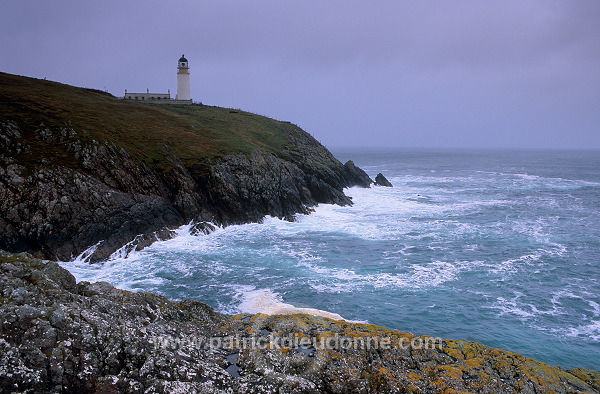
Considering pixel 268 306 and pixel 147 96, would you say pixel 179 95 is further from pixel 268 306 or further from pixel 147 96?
pixel 268 306

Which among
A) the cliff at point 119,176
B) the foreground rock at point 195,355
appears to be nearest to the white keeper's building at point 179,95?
the cliff at point 119,176

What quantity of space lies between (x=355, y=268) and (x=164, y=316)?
18262 mm

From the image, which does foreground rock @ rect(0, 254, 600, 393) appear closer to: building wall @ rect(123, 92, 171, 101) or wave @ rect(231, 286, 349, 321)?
wave @ rect(231, 286, 349, 321)

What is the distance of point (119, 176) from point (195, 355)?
29096 mm

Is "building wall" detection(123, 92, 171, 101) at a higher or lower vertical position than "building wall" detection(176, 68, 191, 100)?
lower

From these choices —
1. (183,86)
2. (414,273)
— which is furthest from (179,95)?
(414,273)

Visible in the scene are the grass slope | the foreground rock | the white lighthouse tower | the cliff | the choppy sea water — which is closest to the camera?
the foreground rock

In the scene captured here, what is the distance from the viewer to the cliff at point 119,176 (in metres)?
30.3

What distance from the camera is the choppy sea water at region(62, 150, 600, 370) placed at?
2158 centimetres

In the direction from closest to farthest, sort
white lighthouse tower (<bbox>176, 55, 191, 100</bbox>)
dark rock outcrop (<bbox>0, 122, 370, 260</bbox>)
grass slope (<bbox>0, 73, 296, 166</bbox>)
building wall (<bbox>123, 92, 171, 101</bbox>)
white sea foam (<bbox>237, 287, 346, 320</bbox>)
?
white sea foam (<bbox>237, 287, 346, 320</bbox>), dark rock outcrop (<bbox>0, 122, 370, 260</bbox>), grass slope (<bbox>0, 73, 296, 166</bbox>), building wall (<bbox>123, 92, 171, 101</bbox>), white lighthouse tower (<bbox>176, 55, 191, 100</bbox>)

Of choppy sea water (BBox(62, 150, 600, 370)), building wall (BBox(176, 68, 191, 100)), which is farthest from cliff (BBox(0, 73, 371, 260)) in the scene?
building wall (BBox(176, 68, 191, 100))

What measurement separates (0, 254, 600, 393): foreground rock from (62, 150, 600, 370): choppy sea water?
712 centimetres

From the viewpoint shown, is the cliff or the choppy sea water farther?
the cliff

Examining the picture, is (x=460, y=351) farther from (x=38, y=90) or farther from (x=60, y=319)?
(x=38, y=90)
